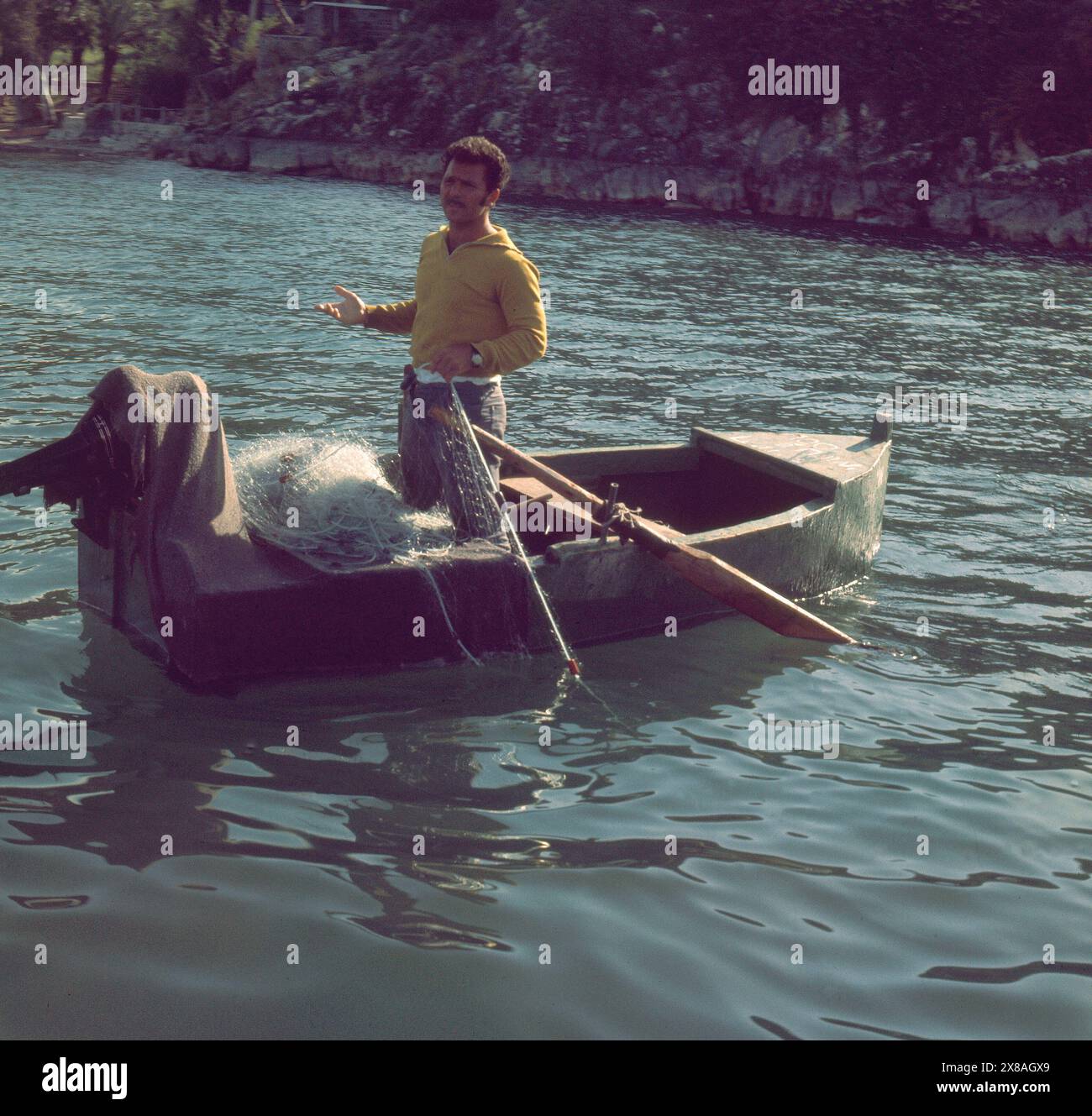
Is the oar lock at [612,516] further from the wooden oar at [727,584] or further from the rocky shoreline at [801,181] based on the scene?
the rocky shoreline at [801,181]

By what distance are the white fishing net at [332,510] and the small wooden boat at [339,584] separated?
109 mm

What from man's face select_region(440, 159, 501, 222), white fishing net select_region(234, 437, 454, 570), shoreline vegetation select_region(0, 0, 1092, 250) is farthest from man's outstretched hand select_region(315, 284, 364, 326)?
shoreline vegetation select_region(0, 0, 1092, 250)

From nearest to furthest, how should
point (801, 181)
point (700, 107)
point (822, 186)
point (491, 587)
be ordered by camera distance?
point (491, 587), point (822, 186), point (801, 181), point (700, 107)

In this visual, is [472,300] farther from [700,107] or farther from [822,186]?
[700,107]

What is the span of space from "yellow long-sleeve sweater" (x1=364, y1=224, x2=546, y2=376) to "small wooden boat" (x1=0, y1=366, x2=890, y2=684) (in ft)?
3.32

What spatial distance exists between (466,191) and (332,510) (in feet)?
5.40

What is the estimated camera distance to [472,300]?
21.4 feet

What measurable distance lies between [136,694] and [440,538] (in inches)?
63.9

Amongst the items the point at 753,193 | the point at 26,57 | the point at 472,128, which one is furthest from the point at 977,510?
the point at 26,57

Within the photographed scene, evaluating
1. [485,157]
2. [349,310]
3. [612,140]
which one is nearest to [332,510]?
[349,310]

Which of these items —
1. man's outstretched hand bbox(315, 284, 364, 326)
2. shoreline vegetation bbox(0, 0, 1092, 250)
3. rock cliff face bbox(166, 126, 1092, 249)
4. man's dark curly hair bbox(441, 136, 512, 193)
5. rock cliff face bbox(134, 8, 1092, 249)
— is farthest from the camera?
shoreline vegetation bbox(0, 0, 1092, 250)

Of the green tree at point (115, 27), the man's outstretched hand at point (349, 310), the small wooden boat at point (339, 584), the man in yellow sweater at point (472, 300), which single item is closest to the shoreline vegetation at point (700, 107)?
the green tree at point (115, 27)

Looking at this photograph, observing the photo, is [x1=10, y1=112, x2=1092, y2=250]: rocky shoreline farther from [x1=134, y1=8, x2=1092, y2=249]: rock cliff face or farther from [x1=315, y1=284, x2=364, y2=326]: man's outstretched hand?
[x1=315, y1=284, x2=364, y2=326]: man's outstretched hand

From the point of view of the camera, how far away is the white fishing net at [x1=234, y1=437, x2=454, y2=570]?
6520 millimetres
